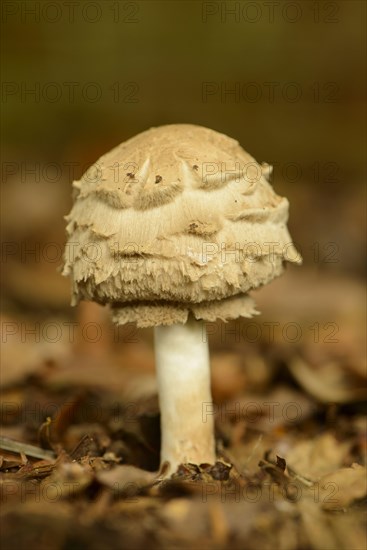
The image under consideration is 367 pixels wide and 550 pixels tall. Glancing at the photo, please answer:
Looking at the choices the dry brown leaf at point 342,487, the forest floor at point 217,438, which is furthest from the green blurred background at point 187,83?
the dry brown leaf at point 342,487

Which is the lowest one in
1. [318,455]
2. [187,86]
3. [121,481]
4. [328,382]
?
[318,455]

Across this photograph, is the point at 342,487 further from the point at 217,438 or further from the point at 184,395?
the point at 217,438

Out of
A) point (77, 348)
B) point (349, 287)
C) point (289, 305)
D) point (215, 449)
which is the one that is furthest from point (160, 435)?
point (349, 287)

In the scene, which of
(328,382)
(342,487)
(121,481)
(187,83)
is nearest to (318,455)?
(342,487)

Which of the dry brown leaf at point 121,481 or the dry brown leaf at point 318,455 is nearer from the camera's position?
the dry brown leaf at point 121,481

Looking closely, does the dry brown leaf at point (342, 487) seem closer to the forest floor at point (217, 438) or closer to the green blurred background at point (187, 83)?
the forest floor at point (217, 438)

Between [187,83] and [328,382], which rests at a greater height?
[187,83]

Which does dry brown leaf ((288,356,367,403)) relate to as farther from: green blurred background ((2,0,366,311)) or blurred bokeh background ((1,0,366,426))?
→ green blurred background ((2,0,366,311))
